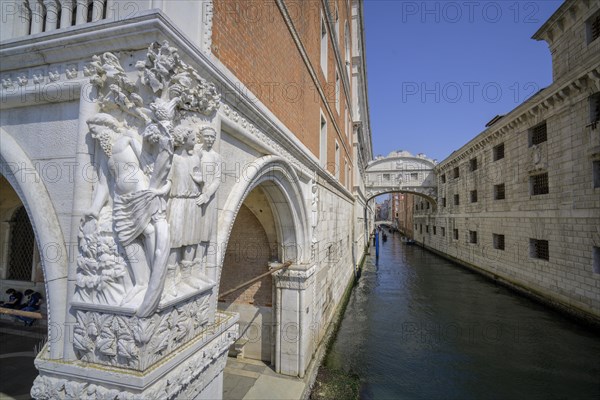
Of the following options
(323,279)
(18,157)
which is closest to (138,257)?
(18,157)

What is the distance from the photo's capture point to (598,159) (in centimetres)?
879

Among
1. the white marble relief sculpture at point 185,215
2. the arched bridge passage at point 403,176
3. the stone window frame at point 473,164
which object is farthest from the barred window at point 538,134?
the arched bridge passage at point 403,176

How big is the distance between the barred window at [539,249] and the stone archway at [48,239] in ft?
48.8

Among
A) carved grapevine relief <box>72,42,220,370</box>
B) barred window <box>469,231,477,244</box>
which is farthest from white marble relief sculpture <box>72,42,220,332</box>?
barred window <box>469,231,477,244</box>

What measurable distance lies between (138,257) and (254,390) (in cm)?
433

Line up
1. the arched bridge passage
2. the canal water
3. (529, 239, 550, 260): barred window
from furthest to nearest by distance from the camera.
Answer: the arched bridge passage < (529, 239, 550, 260): barred window < the canal water

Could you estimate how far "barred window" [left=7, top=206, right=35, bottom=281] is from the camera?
5523 millimetres

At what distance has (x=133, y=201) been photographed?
6.15 feet

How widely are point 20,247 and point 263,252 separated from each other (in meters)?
4.87

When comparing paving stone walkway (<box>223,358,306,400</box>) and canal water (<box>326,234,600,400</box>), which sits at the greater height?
paving stone walkway (<box>223,358,306,400</box>)

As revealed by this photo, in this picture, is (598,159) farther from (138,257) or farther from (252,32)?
(138,257)

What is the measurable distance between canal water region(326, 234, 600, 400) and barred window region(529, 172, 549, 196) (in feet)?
15.3

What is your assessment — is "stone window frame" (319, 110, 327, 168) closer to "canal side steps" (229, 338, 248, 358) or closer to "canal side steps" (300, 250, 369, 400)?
"canal side steps" (300, 250, 369, 400)

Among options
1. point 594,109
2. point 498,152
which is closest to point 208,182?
point 594,109
